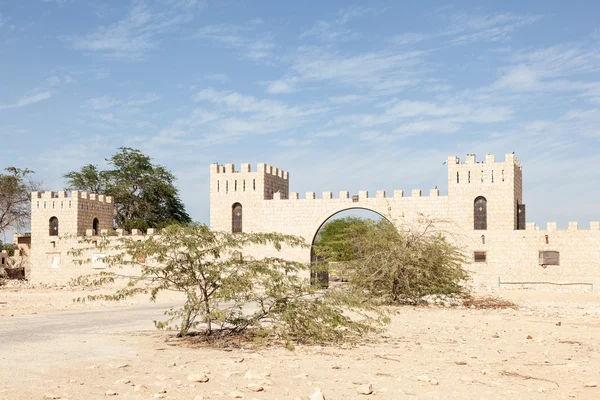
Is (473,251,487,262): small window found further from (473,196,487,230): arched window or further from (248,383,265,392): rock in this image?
(248,383,265,392): rock

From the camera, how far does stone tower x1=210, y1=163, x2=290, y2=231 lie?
35000 mm

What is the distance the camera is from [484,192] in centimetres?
3127

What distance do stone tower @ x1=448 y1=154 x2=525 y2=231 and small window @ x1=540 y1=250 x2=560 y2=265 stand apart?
189 centimetres

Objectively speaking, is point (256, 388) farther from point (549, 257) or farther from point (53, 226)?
point (53, 226)

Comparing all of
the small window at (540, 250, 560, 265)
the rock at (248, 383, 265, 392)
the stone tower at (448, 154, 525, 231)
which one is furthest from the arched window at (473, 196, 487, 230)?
the rock at (248, 383, 265, 392)

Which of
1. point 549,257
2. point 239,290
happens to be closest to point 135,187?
point 549,257

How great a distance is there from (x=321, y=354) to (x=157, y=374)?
2.65m

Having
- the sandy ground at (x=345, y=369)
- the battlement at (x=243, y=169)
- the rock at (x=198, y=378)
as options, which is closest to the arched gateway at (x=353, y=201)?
the battlement at (x=243, y=169)

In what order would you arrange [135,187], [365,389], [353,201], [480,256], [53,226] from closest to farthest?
[365,389] → [480,256] → [353,201] → [53,226] → [135,187]

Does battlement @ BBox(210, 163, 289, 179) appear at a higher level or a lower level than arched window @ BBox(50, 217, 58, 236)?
higher

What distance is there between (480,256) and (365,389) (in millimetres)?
24952

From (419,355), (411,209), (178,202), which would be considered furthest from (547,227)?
(178,202)

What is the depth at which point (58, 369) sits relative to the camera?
8.62m

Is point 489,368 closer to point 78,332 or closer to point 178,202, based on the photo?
point 78,332
